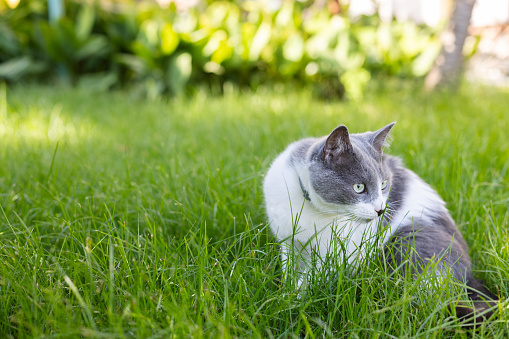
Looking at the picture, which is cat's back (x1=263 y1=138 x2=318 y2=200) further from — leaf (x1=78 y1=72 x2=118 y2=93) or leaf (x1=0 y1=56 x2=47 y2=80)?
leaf (x1=0 y1=56 x2=47 y2=80)

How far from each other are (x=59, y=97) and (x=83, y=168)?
7.20ft

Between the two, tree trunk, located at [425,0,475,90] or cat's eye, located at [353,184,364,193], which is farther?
tree trunk, located at [425,0,475,90]

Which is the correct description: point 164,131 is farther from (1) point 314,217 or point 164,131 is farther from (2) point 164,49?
(1) point 314,217

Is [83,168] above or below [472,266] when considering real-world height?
above

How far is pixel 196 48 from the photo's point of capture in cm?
418

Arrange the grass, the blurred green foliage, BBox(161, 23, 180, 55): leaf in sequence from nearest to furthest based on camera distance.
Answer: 1. the grass
2. BBox(161, 23, 180, 55): leaf
3. the blurred green foliage

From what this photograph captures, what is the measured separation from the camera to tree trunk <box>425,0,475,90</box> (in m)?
4.19

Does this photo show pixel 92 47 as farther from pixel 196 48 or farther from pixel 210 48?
pixel 210 48

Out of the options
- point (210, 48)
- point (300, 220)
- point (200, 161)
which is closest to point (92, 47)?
point (210, 48)

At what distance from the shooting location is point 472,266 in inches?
61.3

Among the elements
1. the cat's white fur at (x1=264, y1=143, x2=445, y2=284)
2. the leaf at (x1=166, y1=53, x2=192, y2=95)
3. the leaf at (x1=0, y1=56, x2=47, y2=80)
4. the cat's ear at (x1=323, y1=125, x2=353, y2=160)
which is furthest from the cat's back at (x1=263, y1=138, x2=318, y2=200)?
the leaf at (x1=0, y1=56, x2=47, y2=80)

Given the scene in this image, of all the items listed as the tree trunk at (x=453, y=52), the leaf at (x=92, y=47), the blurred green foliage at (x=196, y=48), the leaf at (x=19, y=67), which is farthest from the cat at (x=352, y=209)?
the leaf at (x=19, y=67)

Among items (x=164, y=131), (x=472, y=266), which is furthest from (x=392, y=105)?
(x=472, y=266)

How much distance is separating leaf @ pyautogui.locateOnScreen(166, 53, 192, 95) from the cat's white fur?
2.84 m
